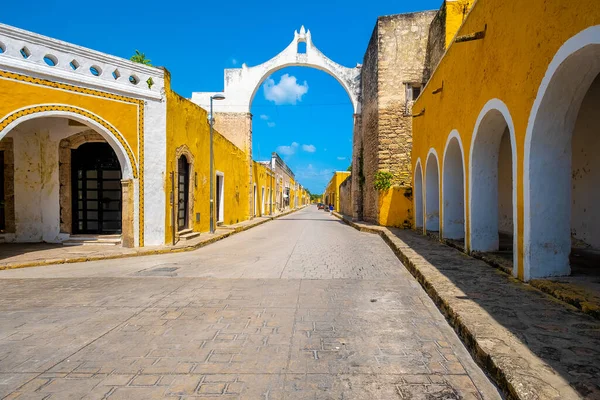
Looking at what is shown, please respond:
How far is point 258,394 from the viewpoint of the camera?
236 centimetres

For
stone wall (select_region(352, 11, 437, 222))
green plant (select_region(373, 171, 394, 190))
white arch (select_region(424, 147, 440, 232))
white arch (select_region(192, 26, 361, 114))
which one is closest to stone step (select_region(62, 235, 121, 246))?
white arch (select_region(424, 147, 440, 232))

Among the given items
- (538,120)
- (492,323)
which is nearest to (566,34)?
(538,120)

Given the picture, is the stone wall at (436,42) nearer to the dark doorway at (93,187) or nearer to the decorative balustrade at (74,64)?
the decorative balustrade at (74,64)

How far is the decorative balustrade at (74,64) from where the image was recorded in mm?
7242

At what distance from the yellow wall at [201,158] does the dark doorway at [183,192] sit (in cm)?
21

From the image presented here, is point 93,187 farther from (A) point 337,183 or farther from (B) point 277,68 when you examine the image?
(A) point 337,183

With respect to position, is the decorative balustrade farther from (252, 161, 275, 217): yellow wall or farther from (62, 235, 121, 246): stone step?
(252, 161, 275, 217): yellow wall

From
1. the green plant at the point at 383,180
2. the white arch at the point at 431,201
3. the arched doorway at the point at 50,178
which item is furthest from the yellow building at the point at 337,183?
the arched doorway at the point at 50,178

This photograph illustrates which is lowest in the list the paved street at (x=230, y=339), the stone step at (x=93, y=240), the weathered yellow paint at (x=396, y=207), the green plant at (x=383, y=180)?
the paved street at (x=230, y=339)

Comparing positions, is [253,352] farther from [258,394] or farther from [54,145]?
[54,145]

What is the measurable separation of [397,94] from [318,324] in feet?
47.3

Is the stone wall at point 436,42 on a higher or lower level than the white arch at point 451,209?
higher

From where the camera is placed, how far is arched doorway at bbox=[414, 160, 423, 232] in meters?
12.6

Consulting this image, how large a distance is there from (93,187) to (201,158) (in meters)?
3.54
